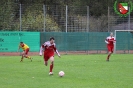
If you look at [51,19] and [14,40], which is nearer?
[14,40]

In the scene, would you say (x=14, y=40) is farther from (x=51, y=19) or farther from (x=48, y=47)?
(x=48, y=47)

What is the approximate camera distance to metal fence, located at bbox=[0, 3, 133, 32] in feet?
138

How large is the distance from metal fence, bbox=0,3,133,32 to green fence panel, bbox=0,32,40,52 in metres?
2.95

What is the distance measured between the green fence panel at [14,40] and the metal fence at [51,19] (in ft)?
9.67

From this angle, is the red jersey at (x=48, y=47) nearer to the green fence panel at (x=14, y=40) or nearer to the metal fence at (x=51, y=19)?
the green fence panel at (x=14, y=40)

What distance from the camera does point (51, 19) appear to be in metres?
43.4

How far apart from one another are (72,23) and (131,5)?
8.80 metres

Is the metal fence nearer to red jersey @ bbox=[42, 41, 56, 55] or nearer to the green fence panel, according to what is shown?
the green fence panel

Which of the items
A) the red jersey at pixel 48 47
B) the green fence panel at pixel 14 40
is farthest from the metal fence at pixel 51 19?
the red jersey at pixel 48 47

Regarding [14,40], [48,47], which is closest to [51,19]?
[14,40]

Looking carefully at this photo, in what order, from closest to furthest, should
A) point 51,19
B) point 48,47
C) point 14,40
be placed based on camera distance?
point 48,47
point 14,40
point 51,19

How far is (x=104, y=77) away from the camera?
17844 mm

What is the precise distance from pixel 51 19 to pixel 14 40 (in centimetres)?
632

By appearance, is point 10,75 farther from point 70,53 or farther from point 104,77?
point 70,53
